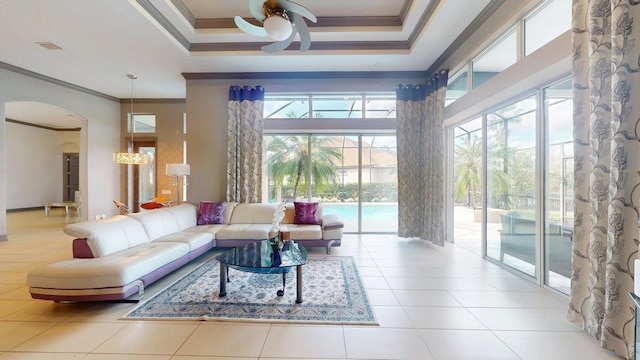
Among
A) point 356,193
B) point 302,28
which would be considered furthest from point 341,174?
point 302,28

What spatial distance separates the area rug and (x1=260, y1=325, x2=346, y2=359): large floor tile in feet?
0.42

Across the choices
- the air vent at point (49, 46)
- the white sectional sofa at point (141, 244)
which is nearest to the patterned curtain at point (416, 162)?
the white sectional sofa at point (141, 244)

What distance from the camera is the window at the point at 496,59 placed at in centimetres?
355

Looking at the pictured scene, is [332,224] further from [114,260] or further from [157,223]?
[114,260]

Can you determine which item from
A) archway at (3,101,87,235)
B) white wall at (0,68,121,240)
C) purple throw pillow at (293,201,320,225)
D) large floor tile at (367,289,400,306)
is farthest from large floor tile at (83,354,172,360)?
archway at (3,101,87,235)

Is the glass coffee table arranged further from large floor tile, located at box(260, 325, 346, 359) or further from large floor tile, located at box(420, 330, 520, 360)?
large floor tile, located at box(420, 330, 520, 360)

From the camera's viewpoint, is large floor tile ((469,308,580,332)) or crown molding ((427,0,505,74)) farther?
crown molding ((427,0,505,74))

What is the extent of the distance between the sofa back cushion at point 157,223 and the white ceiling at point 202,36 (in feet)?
8.94

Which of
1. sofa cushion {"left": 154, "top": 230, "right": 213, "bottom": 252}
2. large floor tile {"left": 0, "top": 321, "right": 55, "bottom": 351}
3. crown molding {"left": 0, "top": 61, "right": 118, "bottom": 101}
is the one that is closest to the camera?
large floor tile {"left": 0, "top": 321, "right": 55, "bottom": 351}

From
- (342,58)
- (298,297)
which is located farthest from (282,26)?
(298,297)

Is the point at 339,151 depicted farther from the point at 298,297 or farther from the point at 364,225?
the point at 298,297

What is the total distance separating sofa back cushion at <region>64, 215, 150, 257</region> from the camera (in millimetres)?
3002

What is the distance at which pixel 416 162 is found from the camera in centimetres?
555

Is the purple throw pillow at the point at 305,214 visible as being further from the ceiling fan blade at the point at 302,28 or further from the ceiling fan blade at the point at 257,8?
the ceiling fan blade at the point at 257,8
